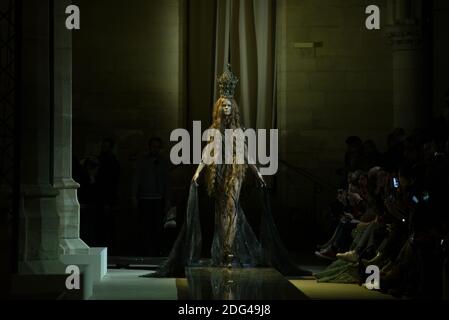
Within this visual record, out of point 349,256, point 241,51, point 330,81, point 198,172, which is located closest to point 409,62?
point 330,81

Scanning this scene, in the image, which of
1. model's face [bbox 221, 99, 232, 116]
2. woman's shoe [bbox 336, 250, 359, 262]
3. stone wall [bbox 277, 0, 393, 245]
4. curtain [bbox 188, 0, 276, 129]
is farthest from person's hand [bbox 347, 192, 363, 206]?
curtain [bbox 188, 0, 276, 129]

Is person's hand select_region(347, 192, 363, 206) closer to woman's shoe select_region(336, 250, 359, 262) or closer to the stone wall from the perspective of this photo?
woman's shoe select_region(336, 250, 359, 262)

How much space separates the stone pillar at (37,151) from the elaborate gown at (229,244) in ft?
10.4

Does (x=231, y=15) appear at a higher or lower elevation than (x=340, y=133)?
higher

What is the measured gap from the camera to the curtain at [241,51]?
71.1 ft

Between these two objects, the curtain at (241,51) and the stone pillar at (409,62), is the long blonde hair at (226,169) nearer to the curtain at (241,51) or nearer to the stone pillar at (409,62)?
the stone pillar at (409,62)

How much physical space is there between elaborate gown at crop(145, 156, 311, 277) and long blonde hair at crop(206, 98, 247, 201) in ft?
0.13

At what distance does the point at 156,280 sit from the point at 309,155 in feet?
23.4

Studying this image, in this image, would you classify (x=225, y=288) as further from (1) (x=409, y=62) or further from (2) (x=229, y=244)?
(1) (x=409, y=62)

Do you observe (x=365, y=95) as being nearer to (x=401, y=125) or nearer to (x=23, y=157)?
(x=401, y=125)

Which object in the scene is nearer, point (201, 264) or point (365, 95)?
point (201, 264)

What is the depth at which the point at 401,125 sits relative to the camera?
1897cm

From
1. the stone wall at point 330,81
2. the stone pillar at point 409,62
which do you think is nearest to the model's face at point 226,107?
the stone pillar at point 409,62
